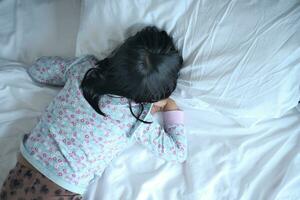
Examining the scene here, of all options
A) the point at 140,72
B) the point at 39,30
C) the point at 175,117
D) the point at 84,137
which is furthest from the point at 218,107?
the point at 39,30

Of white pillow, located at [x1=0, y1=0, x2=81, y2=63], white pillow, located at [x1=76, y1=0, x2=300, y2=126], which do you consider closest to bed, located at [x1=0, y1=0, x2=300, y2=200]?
white pillow, located at [x1=76, y1=0, x2=300, y2=126]

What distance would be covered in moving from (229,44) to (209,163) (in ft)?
1.09

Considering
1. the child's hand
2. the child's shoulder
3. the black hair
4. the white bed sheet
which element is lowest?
the white bed sheet

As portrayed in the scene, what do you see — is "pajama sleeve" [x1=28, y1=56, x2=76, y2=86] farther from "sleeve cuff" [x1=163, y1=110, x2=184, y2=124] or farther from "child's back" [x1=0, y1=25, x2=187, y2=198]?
"sleeve cuff" [x1=163, y1=110, x2=184, y2=124]

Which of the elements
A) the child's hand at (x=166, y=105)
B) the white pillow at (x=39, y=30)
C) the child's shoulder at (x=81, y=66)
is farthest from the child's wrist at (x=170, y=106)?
the white pillow at (x=39, y=30)

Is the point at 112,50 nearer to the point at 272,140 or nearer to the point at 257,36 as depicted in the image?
the point at 257,36

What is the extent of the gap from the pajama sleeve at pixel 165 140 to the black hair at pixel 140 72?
6 centimetres

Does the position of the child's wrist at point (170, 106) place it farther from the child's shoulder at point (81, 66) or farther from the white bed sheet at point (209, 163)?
the child's shoulder at point (81, 66)

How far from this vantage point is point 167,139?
0.85 metres

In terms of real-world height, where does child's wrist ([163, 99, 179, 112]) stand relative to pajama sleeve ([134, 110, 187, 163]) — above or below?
above

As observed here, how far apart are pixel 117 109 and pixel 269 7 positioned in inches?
18.2

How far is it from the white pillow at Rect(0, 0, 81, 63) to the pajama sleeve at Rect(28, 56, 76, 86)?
0.09 meters

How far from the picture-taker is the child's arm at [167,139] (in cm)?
83

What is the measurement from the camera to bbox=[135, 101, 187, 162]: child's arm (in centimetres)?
83
